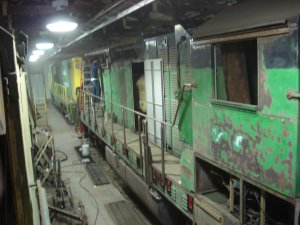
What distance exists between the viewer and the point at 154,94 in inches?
292

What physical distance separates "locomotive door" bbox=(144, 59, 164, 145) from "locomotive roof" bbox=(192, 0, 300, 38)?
3.09 metres

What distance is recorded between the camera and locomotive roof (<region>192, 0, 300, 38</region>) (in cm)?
278

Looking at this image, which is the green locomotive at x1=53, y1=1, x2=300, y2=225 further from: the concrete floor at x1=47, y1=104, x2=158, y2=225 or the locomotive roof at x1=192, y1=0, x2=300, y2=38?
the concrete floor at x1=47, y1=104, x2=158, y2=225

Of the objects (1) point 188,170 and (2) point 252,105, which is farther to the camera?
(1) point 188,170

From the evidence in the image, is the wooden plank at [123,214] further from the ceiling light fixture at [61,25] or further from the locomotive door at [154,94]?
the ceiling light fixture at [61,25]

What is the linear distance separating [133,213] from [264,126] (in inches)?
187

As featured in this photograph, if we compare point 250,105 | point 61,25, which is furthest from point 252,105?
point 61,25

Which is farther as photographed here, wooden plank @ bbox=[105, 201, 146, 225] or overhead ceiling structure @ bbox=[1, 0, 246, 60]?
wooden plank @ bbox=[105, 201, 146, 225]

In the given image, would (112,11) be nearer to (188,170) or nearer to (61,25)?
(61,25)

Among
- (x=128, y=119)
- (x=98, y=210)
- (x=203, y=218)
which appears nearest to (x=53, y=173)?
(x=98, y=210)

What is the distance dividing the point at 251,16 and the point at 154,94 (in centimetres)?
440

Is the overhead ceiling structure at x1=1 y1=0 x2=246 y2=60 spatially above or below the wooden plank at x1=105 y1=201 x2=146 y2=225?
above

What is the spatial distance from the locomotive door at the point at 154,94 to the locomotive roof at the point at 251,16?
309 cm

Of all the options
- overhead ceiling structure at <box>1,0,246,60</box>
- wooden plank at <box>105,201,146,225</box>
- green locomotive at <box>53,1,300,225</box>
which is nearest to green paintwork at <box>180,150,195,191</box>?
green locomotive at <box>53,1,300,225</box>
